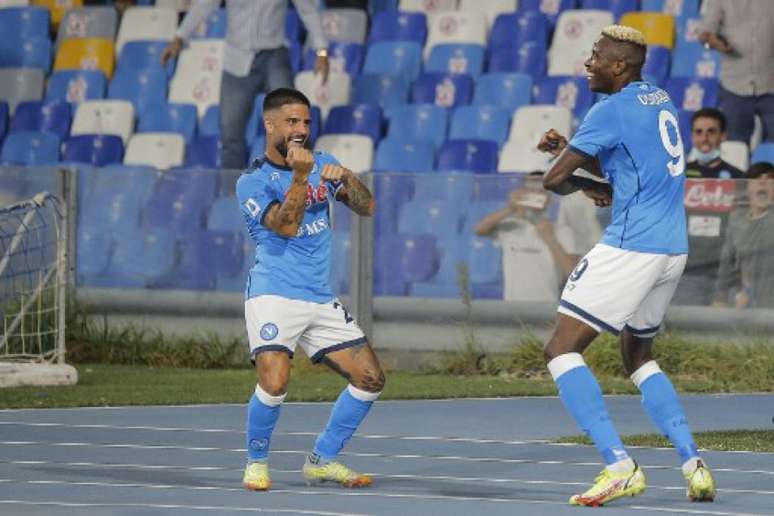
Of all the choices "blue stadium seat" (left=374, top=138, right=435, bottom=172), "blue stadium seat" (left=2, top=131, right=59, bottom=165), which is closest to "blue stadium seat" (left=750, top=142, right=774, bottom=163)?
"blue stadium seat" (left=374, top=138, right=435, bottom=172)

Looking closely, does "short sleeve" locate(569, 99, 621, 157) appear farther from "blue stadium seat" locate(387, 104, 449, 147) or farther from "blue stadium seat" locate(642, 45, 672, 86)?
"blue stadium seat" locate(387, 104, 449, 147)

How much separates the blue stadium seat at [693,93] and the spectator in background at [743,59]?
56 centimetres

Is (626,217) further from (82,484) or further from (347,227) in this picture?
(347,227)

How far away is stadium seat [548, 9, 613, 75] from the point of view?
2130 centimetres

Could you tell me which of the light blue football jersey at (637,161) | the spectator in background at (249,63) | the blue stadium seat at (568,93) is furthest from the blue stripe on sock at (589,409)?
the spectator in background at (249,63)

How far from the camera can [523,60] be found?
2188 cm

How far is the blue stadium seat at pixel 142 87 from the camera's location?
936 inches

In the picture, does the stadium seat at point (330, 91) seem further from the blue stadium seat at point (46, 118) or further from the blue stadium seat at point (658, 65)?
the blue stadium seat at point (658, 65)

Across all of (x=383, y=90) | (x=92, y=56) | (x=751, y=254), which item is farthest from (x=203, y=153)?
(x=751, y=254)

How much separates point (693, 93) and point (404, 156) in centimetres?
284

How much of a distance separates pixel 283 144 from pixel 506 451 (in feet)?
8.75

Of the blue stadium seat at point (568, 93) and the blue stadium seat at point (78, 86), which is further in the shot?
the blue stadium seat at point (78, 86)

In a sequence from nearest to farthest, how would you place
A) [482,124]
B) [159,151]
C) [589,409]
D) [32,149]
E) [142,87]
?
[589,409]
[482,124]
[159,151]
[32,149]
[142,87]

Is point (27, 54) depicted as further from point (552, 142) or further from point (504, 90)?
point (552, 142)
